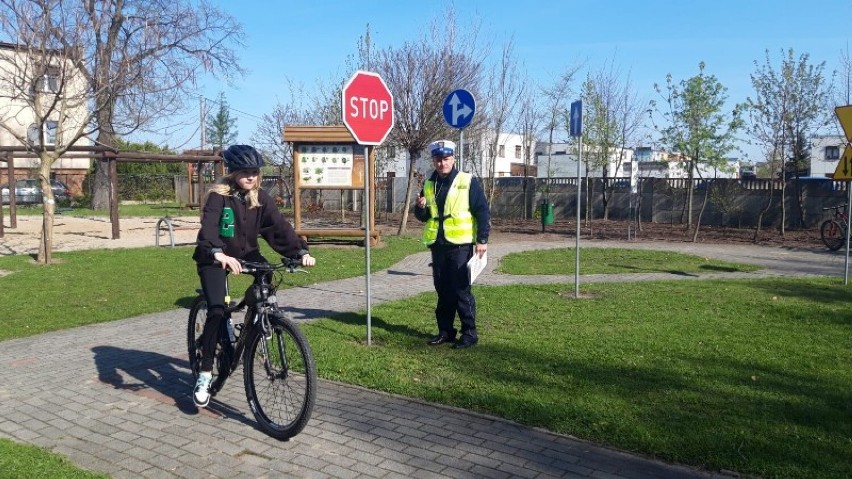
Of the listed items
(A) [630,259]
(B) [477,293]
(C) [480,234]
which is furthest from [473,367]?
(A) [630,259]

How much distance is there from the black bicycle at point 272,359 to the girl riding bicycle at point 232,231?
0.47 feet

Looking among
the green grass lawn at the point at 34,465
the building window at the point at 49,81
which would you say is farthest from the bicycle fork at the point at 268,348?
the building window at the point at 49,81

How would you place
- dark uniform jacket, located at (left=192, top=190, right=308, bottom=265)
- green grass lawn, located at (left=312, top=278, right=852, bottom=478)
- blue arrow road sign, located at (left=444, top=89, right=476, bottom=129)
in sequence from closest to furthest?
green grass lawn, located at (left=312, top=278, right=852, bottom=478), dark uniform jacket, located at (left=192, top=190, right=308, bottom=265), blue arrow road sign, located at (left=444, top=89, right=476, bottom=129)

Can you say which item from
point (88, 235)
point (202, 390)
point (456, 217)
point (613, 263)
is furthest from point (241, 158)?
point (88, 235)

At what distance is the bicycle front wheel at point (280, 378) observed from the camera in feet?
14.7

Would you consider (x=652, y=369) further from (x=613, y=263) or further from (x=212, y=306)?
(x=613, y=263)

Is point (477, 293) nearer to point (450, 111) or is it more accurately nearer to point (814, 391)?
point (450, 111)

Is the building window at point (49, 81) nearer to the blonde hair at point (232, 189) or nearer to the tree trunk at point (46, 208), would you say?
the tree trunk at point (46, 208)

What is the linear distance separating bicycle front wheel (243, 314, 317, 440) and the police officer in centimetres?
249

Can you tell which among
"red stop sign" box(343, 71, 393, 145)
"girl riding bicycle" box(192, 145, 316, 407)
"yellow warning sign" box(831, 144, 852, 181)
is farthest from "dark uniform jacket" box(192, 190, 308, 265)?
"yellow warning sign" box(831, 144, 852, 181)

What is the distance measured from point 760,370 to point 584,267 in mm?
7461

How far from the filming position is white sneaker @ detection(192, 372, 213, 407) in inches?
197

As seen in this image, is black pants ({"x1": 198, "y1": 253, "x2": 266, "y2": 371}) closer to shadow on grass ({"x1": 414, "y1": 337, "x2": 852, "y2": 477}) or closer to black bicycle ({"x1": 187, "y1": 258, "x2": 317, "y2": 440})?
black bicycle ({"x1": 187, "y1": 258, "x2": 317, "y2": 440})

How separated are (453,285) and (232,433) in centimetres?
275
